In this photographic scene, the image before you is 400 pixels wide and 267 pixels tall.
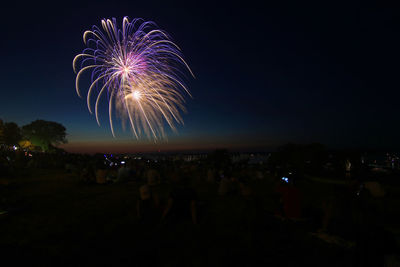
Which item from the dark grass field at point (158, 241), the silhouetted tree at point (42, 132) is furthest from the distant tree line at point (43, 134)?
the dark grass field at point (158, 241)

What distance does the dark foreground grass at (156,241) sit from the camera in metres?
3.83

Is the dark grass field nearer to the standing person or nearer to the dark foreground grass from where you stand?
the dark foreground grass

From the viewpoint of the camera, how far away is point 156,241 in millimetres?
4578

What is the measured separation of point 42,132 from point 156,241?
6788 cm

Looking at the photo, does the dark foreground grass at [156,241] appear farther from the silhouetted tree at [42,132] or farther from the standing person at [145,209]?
the silhouetted tree at [42,132]

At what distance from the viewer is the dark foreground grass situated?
3828 millimetres

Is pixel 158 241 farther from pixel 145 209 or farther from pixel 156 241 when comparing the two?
pixel 145 209

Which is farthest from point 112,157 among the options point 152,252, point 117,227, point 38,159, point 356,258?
point 356,258

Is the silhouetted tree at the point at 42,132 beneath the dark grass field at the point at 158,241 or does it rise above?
above

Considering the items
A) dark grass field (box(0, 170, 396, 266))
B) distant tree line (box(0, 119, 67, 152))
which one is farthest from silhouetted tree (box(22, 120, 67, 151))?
dark grass field (box(0, 170, 396, 266))

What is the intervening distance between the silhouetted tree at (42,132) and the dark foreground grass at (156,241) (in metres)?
63.1

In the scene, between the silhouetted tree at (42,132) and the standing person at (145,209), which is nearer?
the standing person at (145,209)

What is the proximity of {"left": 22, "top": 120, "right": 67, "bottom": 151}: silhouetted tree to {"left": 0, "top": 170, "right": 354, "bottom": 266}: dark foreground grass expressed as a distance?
63.1 m

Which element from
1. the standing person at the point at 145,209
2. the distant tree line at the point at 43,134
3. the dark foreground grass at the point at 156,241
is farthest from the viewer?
the distant tree line at the point at 43,134
